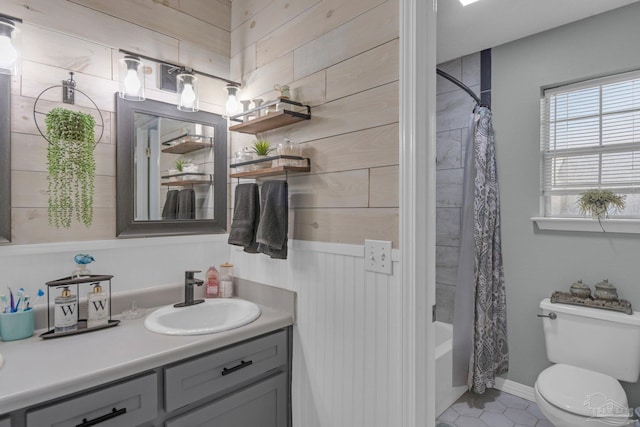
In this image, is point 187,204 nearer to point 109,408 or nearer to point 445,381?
point 109,408

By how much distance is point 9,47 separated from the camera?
48.6 inches

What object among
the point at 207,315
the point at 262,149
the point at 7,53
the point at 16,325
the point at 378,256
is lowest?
the point at 207,315

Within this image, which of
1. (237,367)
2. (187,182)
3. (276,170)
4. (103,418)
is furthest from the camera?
(187,182)

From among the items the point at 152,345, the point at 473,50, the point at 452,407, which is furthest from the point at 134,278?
the point at 473,50

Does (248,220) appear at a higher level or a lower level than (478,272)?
higher

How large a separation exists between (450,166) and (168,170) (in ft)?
6.83

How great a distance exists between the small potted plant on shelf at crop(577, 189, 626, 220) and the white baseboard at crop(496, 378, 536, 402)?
4.12 feet

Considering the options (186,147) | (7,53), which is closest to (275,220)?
(186,147)

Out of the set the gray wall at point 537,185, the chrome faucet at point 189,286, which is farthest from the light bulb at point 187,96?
the gray wall at point 537,185

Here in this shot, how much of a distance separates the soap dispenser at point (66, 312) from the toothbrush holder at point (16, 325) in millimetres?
82

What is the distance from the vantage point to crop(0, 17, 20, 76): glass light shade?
122cm

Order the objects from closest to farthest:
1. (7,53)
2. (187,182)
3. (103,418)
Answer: (103,418) < (7,53) < (187,182)

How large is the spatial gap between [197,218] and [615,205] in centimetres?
247

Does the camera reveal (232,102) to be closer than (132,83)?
No
